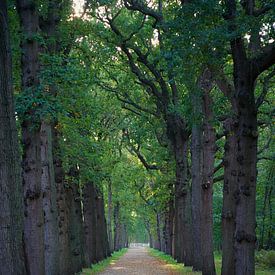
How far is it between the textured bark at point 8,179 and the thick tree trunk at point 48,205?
5207mm

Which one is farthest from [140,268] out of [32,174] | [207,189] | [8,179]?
[8,179]

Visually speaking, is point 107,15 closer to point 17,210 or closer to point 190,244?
point 190,244

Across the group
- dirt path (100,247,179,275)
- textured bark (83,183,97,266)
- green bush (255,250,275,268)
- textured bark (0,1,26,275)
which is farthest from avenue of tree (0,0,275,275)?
green bush (255,250,275,268)

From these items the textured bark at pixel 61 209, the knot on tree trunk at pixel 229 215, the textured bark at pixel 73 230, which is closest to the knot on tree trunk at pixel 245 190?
the knot on tree trunk at pixel 229 215

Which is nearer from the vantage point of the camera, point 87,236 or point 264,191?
point 87,236

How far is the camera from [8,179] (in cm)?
765

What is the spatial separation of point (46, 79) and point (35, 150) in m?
1.70

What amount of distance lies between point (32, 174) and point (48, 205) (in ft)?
8.57

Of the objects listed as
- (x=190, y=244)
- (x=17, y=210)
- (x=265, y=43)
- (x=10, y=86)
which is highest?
(x=265, y=43)

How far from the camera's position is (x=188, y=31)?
1017 centimetres

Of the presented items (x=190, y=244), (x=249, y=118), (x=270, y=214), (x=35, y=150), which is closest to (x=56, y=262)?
(x=35, y=150)

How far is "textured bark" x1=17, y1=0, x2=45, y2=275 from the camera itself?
10797 mm

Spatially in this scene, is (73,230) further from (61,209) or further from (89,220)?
(89,220)

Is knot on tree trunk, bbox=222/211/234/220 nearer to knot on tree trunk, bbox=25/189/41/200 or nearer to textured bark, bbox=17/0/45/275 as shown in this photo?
textured bark, bbox=17/0/45/275
